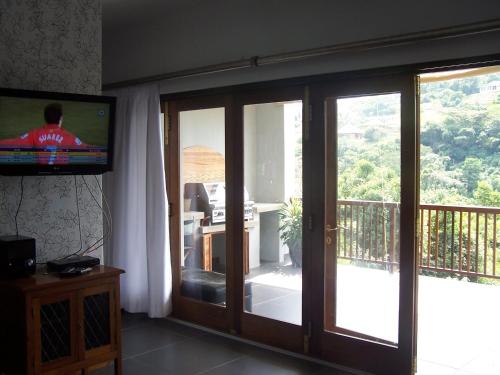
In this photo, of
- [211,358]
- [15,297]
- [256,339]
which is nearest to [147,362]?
[211,358]

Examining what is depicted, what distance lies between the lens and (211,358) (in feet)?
11.9

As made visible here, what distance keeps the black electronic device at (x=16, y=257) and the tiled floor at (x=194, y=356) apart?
3.34 feet

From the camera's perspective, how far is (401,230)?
3.17 metres

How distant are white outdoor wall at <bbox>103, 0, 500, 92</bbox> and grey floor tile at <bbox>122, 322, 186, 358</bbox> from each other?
6.90 feet

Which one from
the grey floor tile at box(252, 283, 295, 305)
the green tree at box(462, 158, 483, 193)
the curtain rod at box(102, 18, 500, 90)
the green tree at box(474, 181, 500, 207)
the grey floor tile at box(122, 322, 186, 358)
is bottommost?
the grey floor tile at box(122, 322, 186, 358)

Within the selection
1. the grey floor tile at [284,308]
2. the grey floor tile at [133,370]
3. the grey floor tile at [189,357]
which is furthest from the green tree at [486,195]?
the grey floor tile at [133,370]

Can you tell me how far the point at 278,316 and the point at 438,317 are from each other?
1.65 metres

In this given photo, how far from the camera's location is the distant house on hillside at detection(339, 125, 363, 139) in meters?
3.38

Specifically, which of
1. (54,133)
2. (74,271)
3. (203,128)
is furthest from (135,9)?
(74,271)

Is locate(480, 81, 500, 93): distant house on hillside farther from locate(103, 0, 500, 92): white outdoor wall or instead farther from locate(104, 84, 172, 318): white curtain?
locate(104, 84, 172, 318): white curtain

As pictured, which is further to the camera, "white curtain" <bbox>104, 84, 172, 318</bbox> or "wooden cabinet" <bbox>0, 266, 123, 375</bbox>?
"white curtain" <bbox>104, 84, 172, 318</bbox>

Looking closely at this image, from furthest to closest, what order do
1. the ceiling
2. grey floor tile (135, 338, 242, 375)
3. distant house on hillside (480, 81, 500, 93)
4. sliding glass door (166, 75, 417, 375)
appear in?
distant house on hillside (480, 81, 500, 93), the ceiling, grey floor tile (135, 338, 242, 375), sliding glass door (166, 75, 417, 375)

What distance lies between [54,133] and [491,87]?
4.46 meters

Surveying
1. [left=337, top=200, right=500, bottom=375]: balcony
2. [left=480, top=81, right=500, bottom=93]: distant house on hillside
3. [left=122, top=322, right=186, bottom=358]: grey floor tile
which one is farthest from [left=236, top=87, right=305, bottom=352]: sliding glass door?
[left=480, top=81, right=500, bottom=93]: distant house on hillside
